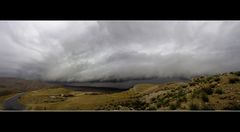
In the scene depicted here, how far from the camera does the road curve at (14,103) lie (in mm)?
26958

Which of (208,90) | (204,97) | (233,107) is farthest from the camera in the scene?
(208,90)

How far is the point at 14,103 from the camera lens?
1130 inches

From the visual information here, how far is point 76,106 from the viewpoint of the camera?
28.4 metres

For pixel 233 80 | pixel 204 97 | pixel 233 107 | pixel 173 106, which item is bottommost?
pixel 233 107

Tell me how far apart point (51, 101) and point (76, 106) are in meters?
2.83

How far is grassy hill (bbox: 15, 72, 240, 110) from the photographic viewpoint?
18766mm

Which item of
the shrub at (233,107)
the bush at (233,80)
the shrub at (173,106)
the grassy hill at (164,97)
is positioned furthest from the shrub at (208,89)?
the shrub at (173,106)

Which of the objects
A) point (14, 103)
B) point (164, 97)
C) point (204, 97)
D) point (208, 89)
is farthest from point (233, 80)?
point (14, 103)

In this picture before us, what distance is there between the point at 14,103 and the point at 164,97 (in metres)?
15.6

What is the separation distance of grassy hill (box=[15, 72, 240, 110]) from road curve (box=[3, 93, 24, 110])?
2.66 feet

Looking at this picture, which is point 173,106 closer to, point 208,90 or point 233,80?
point 208,90

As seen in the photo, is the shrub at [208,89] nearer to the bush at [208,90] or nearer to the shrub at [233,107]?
the bush at [208,90]

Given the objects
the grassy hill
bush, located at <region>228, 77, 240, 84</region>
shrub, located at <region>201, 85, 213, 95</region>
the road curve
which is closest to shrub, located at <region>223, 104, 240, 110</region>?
the grassy hill
